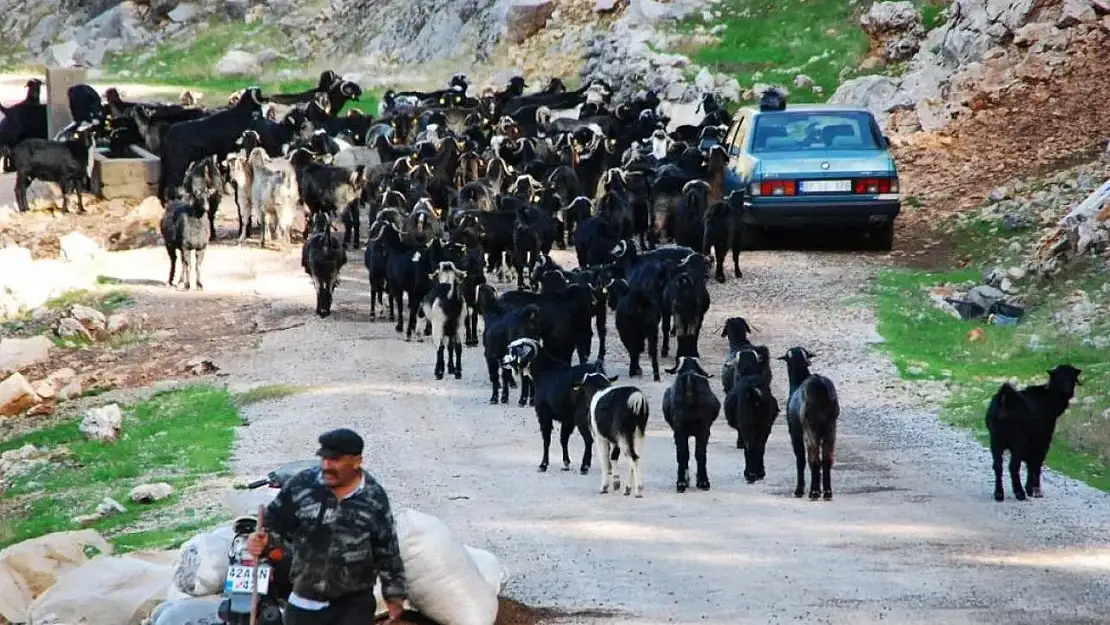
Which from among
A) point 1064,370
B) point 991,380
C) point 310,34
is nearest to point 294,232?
point 991,380

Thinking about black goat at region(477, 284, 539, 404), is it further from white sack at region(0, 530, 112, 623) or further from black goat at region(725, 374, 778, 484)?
white sack at region(0, 530, 112, 623)

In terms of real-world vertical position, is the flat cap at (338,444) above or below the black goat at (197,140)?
above

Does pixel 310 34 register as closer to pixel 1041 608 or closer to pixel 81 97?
pixel 81 97

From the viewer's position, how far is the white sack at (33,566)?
450 inches

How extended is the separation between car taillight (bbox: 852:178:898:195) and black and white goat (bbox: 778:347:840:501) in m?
10.9

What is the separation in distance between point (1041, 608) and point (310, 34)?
51919mm

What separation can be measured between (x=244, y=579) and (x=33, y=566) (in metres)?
4.00

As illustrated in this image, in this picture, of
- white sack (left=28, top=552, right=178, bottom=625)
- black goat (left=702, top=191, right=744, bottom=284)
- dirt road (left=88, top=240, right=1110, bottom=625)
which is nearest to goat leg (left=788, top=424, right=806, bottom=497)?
dirt road (left=88, top=240, right=1110, bottom=625)

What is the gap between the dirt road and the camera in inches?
408

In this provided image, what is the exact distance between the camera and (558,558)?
11234mm

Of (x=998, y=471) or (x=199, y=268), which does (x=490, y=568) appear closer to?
(x=998, y=471)

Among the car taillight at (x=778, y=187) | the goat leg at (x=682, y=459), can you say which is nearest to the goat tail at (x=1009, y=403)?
the goat leg at (x=682, y=459)

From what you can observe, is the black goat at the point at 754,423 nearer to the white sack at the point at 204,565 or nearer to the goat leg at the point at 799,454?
the goat leg at the point at 799,454

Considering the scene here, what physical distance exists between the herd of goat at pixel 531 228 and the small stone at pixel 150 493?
2.72 meters
